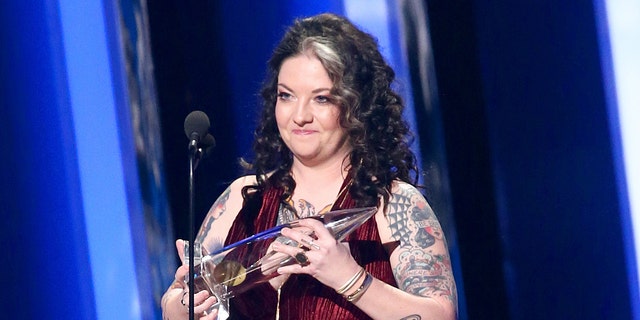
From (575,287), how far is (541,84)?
536mm

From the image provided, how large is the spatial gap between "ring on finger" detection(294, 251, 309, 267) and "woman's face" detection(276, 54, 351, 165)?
31cm

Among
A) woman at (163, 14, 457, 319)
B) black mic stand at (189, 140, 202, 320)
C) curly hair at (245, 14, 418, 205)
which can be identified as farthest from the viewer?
curly hair at (245, 14, 418, 205)

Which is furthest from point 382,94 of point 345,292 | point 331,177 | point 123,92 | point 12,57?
point 12,57

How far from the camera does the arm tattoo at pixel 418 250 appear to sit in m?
1.97

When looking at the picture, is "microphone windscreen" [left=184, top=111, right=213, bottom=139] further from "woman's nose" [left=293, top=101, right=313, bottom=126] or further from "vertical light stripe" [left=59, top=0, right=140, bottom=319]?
"vertical light stripe" [left=59, top=0, right=140, bottom=319]

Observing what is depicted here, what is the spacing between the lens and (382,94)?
7.12 ft

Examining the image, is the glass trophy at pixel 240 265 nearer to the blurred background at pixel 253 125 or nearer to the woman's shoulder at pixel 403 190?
the woman's shoulder at pixel 403 190

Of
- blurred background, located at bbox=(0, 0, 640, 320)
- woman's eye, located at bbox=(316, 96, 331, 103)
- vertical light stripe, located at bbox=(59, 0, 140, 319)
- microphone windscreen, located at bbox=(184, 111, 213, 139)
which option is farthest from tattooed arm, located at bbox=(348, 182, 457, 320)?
vertical light stripe, located at bbox=(59, 0, 140, 319)

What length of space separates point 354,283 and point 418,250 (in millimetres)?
197

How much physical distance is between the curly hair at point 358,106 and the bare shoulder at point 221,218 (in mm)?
64

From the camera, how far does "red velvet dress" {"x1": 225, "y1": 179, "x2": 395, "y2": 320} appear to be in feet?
6.66

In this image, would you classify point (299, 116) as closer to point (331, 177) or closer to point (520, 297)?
point (331, 177)

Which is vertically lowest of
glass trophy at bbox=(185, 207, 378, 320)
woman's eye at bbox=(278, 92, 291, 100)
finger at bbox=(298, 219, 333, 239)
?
glass trophy at bbox=(185, 207, 378, 320)

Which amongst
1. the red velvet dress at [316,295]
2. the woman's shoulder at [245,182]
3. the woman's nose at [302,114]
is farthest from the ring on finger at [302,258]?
the woman's shoulder at [245,182]
